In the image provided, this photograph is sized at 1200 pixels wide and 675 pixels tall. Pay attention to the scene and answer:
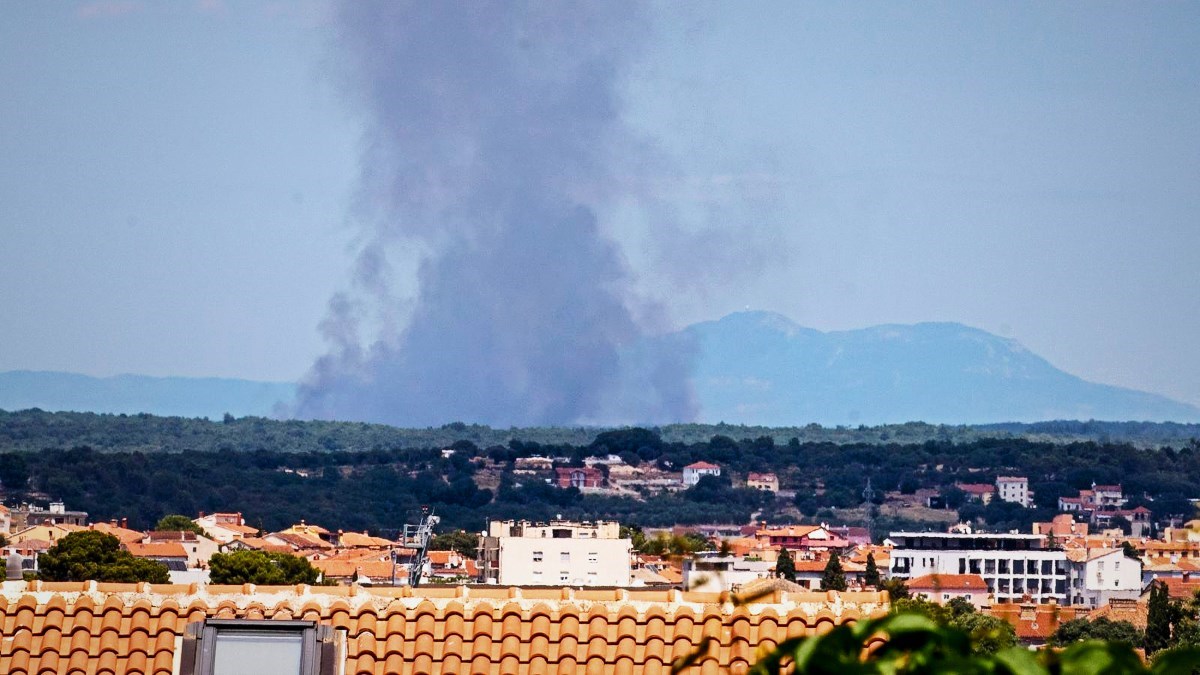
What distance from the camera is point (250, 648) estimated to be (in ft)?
29.5

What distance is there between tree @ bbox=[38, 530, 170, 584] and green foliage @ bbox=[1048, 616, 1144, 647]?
98.2 feet

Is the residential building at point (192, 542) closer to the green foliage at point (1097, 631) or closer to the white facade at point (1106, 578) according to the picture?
the white facade at point (1106, 578)

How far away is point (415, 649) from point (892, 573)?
130 metres

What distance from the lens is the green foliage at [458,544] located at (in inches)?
5241

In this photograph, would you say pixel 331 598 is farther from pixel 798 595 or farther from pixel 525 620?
pixel 798 595

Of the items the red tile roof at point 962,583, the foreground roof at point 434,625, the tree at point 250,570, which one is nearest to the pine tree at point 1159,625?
the tree at point 250,570

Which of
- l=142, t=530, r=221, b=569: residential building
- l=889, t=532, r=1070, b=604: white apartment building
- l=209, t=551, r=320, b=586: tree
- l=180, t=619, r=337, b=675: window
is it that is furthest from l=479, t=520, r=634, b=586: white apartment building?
l=180, t=619, r=337, b=675: window

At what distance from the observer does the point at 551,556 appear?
7606cm

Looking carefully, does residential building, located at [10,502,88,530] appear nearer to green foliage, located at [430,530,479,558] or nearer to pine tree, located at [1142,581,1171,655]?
green foliage, located at [430,530,479,558]

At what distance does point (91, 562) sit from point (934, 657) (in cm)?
7549

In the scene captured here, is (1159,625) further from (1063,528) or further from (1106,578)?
(1063,528)

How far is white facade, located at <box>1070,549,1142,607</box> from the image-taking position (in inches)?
5290

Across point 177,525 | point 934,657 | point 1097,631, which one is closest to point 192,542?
point 177,525

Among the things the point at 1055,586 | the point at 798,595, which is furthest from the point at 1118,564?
the point at 798,595
